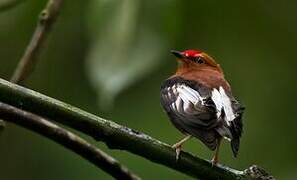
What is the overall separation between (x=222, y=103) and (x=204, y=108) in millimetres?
149

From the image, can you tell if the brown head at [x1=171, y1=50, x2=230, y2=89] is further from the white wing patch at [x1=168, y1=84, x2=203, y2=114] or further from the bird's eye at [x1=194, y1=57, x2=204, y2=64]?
the white wing patch at [x1=168, y1=84, x2=203, y2=114]

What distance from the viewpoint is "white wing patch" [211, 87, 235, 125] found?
141 inches

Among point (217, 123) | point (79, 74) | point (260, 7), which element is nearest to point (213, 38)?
point (260, 7)

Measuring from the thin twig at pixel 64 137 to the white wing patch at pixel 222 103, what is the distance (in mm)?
1102

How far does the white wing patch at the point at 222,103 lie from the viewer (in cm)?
359

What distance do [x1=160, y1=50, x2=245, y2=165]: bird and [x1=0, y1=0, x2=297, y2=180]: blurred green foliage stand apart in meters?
0.25

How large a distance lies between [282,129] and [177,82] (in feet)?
4.47

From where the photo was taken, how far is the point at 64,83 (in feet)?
22.3

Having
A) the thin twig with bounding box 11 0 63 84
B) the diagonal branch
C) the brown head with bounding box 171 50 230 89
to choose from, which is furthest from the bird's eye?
the diagonal branch

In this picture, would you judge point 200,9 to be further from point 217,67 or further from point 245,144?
point 245,144

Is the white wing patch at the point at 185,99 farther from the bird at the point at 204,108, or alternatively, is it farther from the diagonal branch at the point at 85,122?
the diagonal branch at the point at 85,122

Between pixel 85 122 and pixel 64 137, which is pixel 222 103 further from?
pixel 64 137

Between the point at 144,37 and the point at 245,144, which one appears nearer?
the point at 144,37

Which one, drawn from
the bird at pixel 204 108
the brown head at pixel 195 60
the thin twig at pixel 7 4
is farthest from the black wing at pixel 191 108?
the thin twig at pixel 7 4
